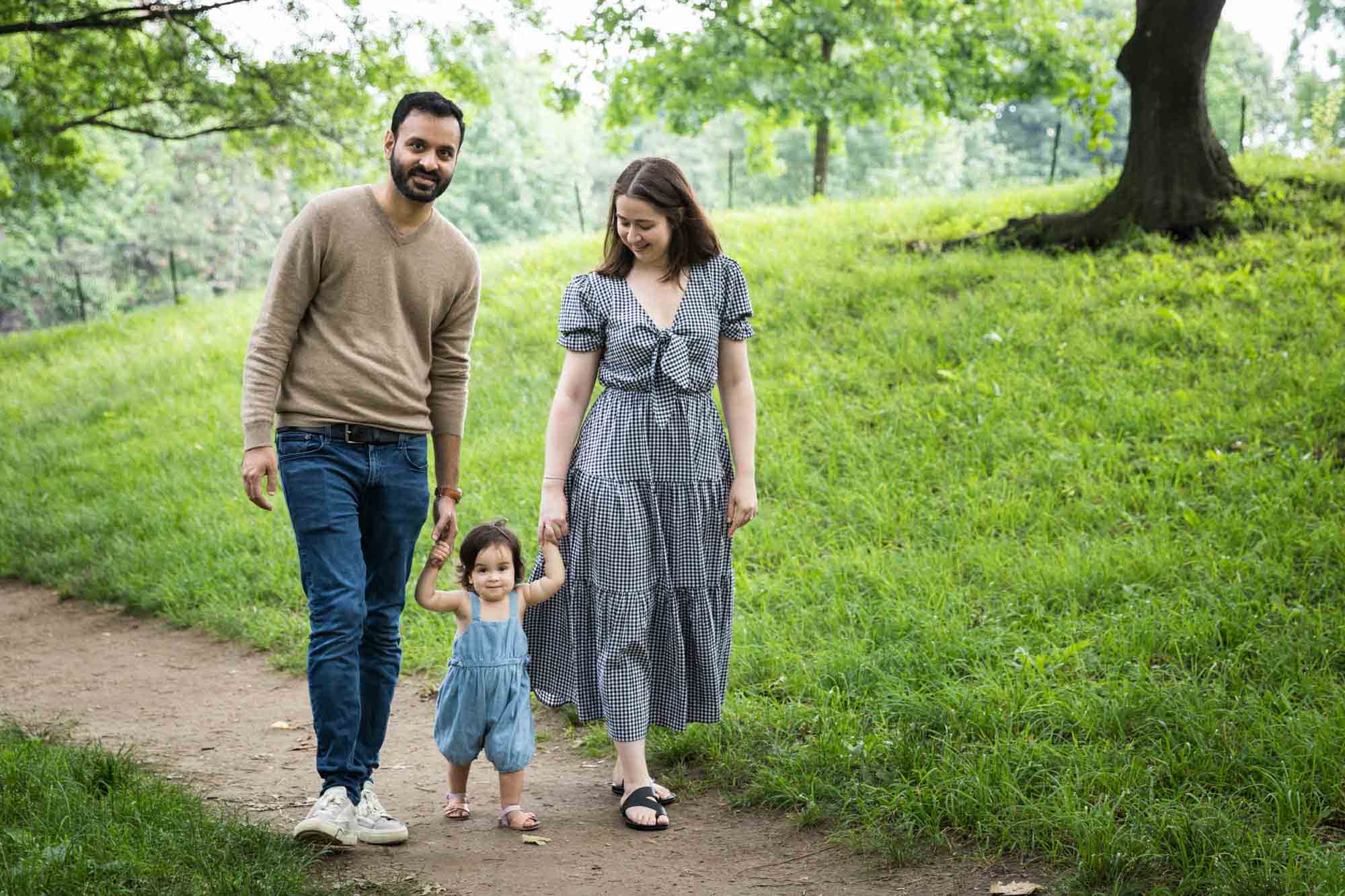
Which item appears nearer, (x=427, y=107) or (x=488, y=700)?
(x=427, y=107)

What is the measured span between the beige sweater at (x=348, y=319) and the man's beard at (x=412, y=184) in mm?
147

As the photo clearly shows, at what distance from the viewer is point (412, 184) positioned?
3.63m

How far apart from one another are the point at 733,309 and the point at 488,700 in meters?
1.61

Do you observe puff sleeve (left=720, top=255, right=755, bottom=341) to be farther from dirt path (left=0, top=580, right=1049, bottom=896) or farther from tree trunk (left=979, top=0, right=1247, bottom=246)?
tree trunk (left=979, top=0, right=1247, bottom=246)

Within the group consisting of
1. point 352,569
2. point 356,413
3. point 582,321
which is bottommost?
point 352,569

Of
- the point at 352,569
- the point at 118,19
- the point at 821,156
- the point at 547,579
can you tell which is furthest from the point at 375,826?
the point at 821,156

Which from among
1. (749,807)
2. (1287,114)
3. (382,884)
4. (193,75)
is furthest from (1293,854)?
(1287,114)

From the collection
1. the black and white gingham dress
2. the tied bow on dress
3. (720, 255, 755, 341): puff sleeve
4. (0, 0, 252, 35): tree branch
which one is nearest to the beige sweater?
the black and white gingham dress

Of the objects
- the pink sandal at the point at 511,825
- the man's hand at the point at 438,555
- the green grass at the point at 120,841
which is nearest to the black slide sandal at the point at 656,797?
the pink sandal at the point at 511,825

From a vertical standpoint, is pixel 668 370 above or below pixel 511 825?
above

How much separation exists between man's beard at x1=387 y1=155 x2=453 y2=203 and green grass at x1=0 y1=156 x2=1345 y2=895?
237 centimetres

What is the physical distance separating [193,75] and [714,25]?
7.15 meters

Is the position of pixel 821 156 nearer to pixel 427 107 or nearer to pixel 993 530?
pixel 993 530

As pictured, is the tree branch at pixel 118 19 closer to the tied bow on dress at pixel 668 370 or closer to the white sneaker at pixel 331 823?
the tied bow on dress at pixel 668 370
